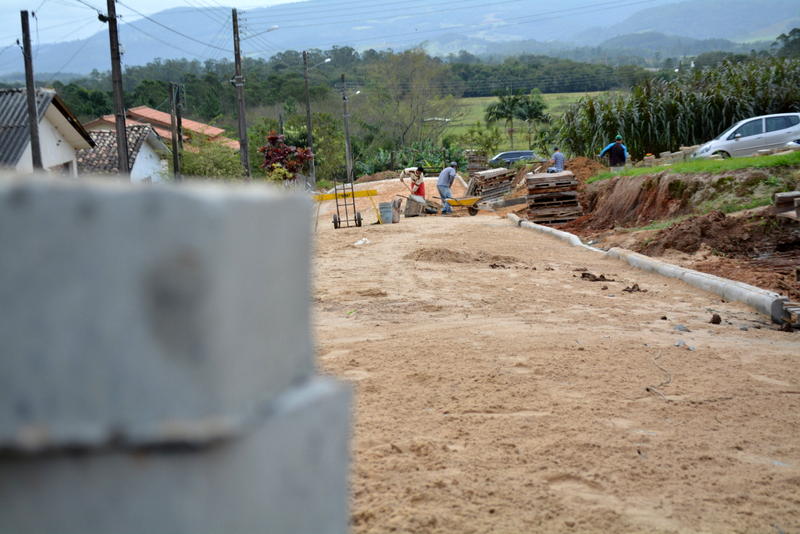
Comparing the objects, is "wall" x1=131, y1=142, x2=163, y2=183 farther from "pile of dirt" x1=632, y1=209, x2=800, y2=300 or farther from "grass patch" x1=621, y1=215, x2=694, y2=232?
"pile of dirt" x1=632, y1=209, x2=800, y2=300

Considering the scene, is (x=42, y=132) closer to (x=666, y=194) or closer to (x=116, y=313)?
(x=666, y=194)

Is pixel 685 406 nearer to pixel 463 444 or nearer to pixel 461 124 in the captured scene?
pixel 463 444

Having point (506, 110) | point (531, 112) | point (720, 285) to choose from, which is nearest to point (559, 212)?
point (720, 285)

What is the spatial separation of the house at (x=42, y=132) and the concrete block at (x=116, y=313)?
25.3 m

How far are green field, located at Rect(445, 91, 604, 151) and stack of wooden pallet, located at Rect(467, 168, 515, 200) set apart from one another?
43266mm

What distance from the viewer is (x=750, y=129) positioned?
80.3ft

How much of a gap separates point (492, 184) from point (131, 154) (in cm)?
1968

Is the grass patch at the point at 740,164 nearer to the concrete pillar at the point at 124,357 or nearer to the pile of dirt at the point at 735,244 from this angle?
the pile of dirt at the point at 735,244

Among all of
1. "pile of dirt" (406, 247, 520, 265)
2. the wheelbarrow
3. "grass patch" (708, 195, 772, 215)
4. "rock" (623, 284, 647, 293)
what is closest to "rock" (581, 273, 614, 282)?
"rock" (623, 284, 647, 293)

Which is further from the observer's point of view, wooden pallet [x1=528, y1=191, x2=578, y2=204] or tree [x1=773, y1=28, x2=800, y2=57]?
tree [x1=773, y1=28, x2=800, y2=57]

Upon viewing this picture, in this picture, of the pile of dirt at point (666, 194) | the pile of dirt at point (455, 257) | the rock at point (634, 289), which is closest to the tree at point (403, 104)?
the pile of dirt at point (666, 194)

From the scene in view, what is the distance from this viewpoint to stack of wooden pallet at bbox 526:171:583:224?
22156 mm

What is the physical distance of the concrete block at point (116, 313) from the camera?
850mm

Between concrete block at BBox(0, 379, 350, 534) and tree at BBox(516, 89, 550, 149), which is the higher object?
tree at BBox(516, 89, 550, 149)
